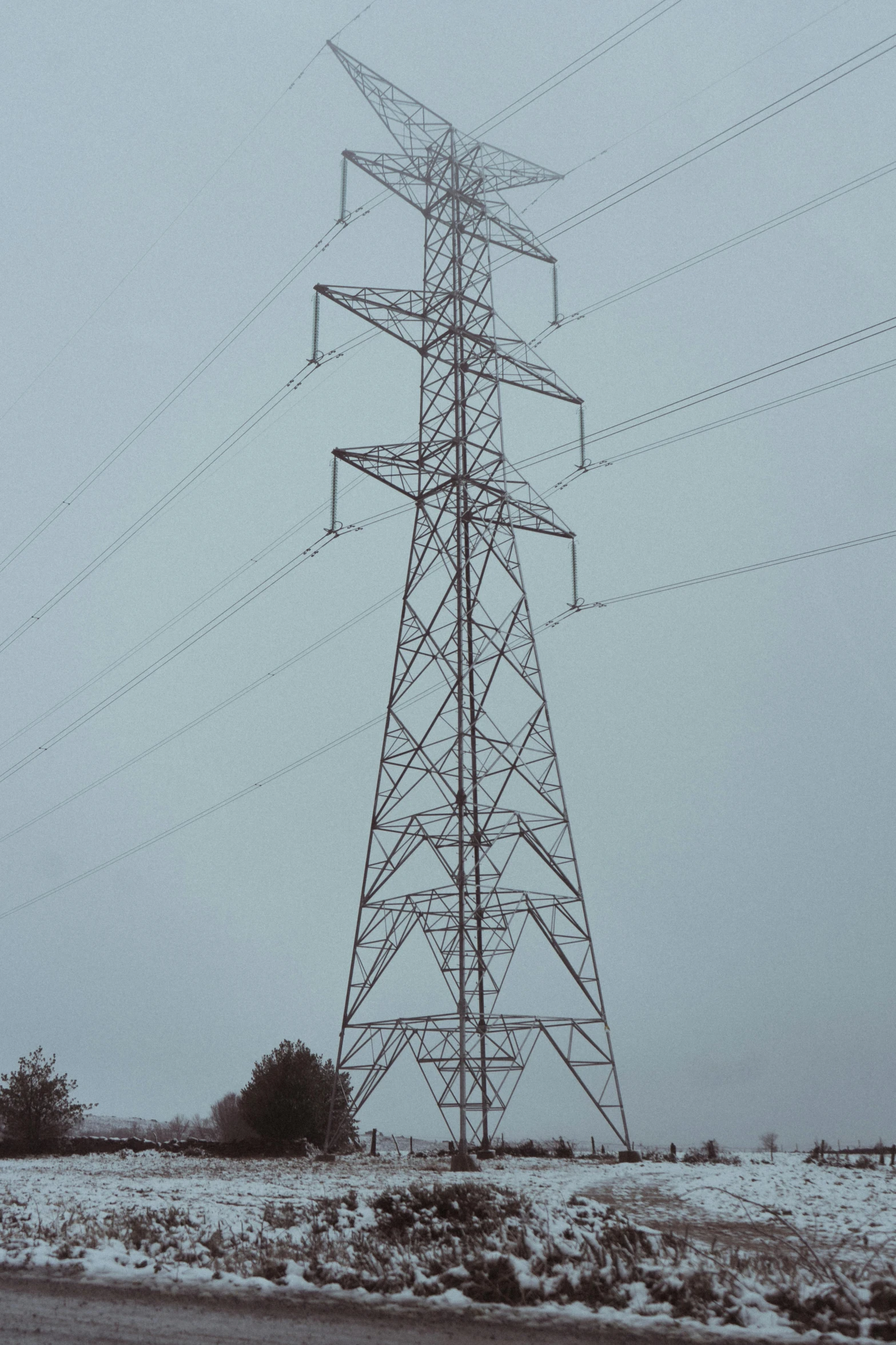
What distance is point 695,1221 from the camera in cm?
1354

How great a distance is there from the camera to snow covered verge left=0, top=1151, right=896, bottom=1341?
836 cm

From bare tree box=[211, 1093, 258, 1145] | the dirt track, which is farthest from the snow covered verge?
bare tree box=[211, 1093, 258, 1145]

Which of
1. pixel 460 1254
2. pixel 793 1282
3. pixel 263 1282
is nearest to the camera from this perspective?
pixel 793 1282

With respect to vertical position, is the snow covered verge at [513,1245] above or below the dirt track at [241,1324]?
above

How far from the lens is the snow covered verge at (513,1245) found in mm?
8359

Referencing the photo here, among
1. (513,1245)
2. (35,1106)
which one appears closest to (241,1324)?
(513,1245)

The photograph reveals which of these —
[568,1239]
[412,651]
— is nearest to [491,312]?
[412,651]

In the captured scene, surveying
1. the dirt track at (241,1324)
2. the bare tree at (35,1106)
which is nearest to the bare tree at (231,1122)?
the bare tree at (35,1106)

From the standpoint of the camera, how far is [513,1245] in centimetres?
1017

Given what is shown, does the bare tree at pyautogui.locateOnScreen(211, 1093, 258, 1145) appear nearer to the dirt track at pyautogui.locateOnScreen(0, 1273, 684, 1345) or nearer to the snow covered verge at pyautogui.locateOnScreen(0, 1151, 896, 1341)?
the snow covered verge at pyautogui.locateOnScreen(0, 1151, 896, 1341)

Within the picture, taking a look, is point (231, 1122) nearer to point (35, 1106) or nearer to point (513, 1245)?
point (35, 1106)

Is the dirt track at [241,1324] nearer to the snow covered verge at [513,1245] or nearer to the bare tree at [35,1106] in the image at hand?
the snow covered verge at [513,1245]

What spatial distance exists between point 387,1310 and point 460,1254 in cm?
166

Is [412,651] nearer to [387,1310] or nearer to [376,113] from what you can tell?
[376,113]
